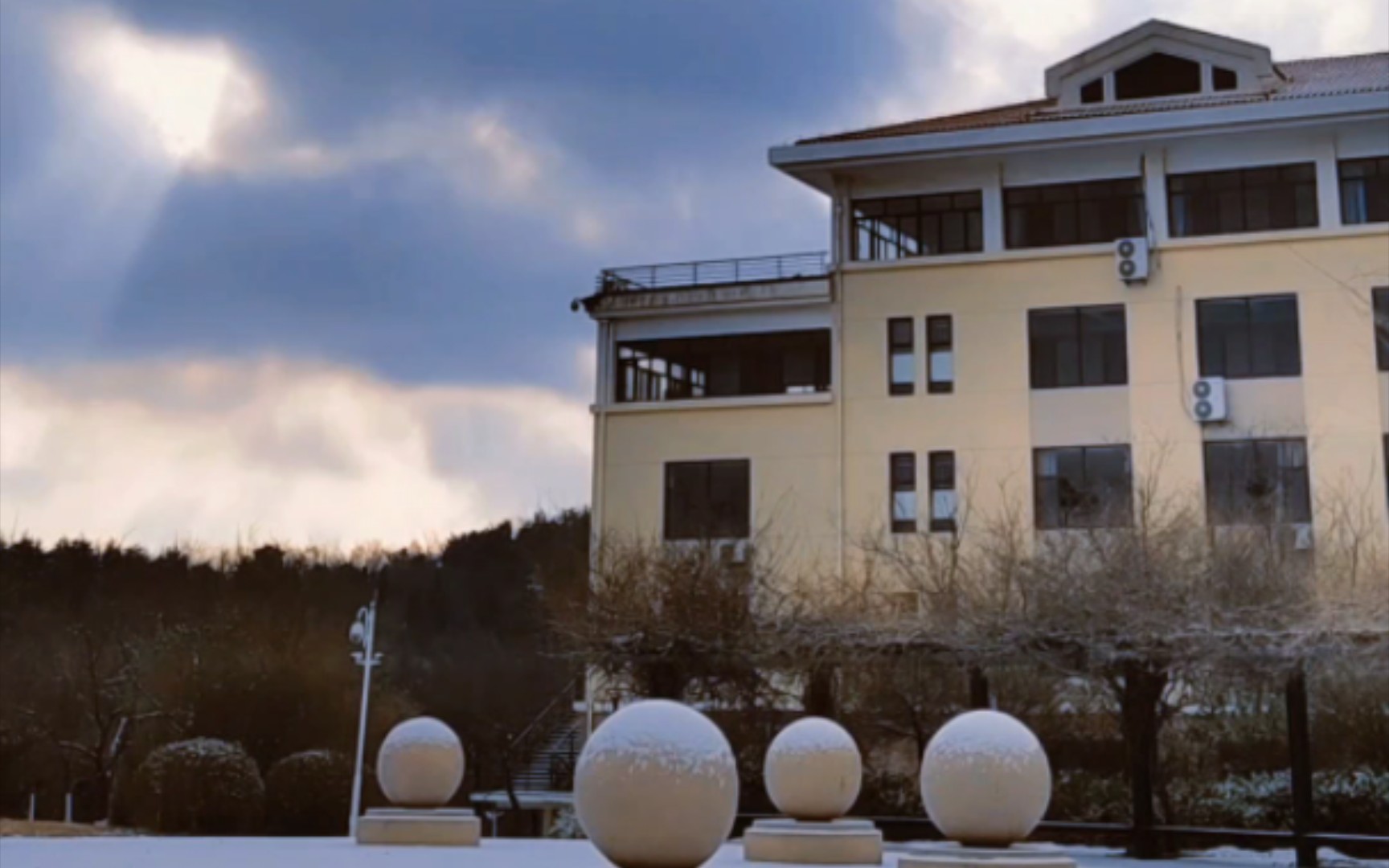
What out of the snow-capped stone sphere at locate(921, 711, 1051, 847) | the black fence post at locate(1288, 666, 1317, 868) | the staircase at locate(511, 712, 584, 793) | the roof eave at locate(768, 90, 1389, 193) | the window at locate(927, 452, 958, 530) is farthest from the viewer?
the staircase at locate(511, 712, 584, 793)

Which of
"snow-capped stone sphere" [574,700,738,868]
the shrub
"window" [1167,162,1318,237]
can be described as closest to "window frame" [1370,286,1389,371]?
"window" [1167,162,1318,237]

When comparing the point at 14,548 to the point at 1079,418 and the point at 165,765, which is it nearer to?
the point at 165,765

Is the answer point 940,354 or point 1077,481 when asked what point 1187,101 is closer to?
point 940,354

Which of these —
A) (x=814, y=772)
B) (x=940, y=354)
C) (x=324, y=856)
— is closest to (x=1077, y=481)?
(x=940, y=354)

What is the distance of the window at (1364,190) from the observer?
3194 centimetres

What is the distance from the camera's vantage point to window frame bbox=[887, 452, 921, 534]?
33344 millimetres

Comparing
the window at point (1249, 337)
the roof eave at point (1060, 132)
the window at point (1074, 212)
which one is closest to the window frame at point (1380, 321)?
the window at point (1249, 337)

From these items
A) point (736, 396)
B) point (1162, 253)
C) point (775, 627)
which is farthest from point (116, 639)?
point (1162, 253)

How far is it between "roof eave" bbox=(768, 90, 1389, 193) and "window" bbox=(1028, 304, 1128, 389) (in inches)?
145

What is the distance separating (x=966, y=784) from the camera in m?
12.8

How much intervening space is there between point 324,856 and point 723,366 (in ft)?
70.7

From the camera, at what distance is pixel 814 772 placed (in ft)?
55.6

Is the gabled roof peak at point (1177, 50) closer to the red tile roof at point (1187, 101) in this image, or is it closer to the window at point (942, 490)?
the red tile roof at point (1187, 101)

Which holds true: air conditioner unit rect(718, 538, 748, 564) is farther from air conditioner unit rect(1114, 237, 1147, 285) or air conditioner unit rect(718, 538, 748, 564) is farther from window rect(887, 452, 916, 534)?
air conditioner unit rect(1114, 237, 1147, 285)
